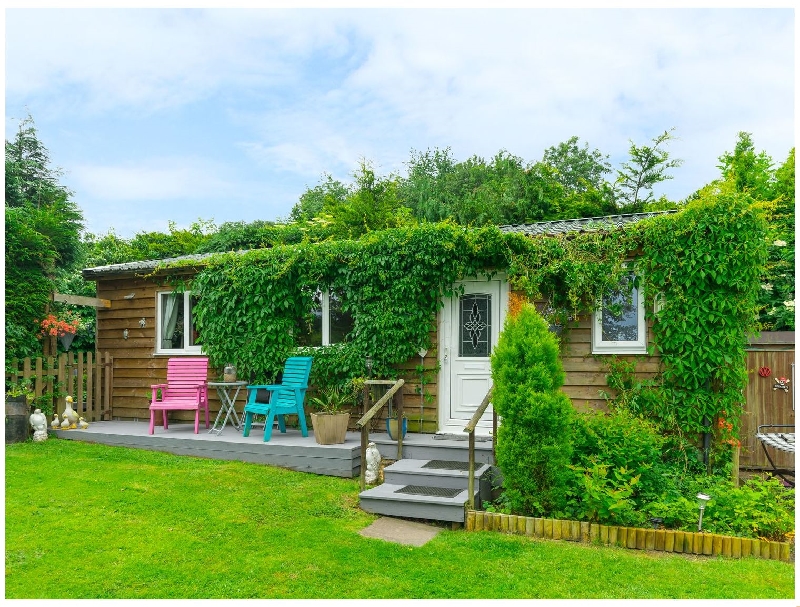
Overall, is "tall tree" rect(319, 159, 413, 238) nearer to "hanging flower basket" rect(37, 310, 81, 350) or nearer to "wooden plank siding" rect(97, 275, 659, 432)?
"wooden plank siding" rect(97, 275, 659, 432)

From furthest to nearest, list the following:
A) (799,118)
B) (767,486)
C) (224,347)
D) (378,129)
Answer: (378,129), (224,347), (767,486), (799,118)

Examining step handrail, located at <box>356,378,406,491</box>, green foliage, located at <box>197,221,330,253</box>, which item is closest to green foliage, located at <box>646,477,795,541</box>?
step handrail, located at <box>356,378,406,491</box>

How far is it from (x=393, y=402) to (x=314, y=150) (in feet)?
72.6

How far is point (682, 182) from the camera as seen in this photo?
1770cm

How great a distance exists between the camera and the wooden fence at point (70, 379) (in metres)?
8.58

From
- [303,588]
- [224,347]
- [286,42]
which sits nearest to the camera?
[303,588]

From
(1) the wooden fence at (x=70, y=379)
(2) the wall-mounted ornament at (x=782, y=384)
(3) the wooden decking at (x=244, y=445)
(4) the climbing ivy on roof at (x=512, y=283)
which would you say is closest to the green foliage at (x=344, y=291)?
(4) the climbing ivy on roof at (x=512, y=283)

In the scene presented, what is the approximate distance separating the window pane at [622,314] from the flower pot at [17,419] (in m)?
7.55

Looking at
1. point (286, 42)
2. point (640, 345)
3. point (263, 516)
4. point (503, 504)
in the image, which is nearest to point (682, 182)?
point (640, 345)

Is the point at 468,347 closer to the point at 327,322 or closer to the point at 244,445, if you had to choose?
the point at 327,322

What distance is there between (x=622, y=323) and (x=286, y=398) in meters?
4.12

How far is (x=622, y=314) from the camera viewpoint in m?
7.10

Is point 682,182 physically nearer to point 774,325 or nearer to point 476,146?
point 774,325

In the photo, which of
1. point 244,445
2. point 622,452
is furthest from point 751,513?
point 244,445
